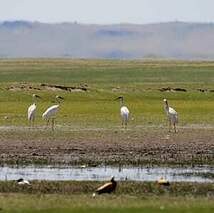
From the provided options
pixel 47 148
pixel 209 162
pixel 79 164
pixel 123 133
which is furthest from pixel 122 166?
pixel 123 133

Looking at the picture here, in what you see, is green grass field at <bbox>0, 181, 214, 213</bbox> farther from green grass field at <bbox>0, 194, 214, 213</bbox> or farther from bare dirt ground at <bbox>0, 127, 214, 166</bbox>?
bare dirt ground at <bbox>0, 127, 214, 166</bbox>

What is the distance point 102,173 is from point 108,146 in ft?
25.6

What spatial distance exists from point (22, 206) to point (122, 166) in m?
8.65

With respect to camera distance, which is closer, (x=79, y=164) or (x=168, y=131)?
(x=79, y=164)

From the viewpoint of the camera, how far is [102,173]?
2400 cm

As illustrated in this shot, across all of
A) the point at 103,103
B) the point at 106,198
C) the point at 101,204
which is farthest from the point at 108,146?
the point at 103,103

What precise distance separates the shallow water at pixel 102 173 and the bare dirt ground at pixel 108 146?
148 cm

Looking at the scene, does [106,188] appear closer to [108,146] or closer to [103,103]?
[108,146]

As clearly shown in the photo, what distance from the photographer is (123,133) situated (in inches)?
1471

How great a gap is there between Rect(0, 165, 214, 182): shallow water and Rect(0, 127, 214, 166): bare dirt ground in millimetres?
1483

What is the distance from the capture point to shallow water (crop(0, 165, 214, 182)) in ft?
75.0

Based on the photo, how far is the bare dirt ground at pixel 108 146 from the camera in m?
27.5

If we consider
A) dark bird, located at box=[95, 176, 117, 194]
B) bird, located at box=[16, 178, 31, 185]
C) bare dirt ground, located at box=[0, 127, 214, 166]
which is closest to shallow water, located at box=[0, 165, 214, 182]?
bird, located at box=[16, 178, 31, 185]

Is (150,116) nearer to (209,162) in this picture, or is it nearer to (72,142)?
(72,142)
